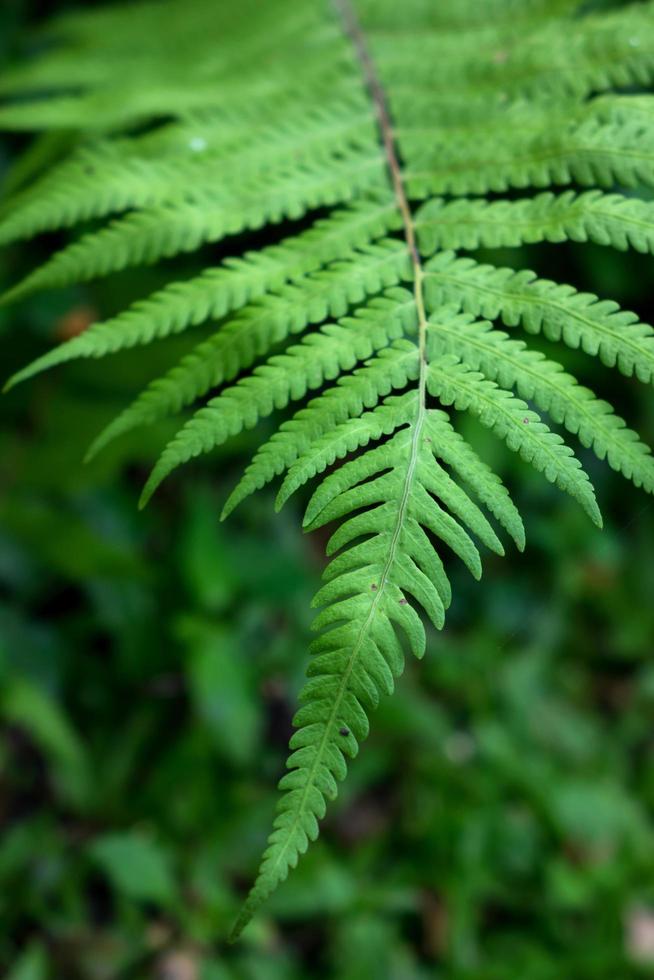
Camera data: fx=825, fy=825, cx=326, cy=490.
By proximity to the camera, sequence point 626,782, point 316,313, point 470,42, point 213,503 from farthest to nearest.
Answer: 1. point 626,782
2. point 213,503
3. point 470,42
4. point 316,313

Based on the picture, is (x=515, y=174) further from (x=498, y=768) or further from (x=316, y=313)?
(x=498, y=768)

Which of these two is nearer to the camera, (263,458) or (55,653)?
(263,458)

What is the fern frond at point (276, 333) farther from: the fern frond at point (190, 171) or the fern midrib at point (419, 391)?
the fern frond at point (190, 171)

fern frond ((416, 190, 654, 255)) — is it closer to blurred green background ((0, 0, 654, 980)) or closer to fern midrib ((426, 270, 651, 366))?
fern midrib ((426, 270, 651, 366))

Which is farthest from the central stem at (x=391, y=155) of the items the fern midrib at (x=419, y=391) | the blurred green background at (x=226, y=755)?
the blurred green background at (x=226, y=755)

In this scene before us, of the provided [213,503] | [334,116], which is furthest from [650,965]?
[334,116]

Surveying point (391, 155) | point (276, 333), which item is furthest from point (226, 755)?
point (391, 155)

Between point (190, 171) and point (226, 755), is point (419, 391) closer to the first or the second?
point (190, 171)
